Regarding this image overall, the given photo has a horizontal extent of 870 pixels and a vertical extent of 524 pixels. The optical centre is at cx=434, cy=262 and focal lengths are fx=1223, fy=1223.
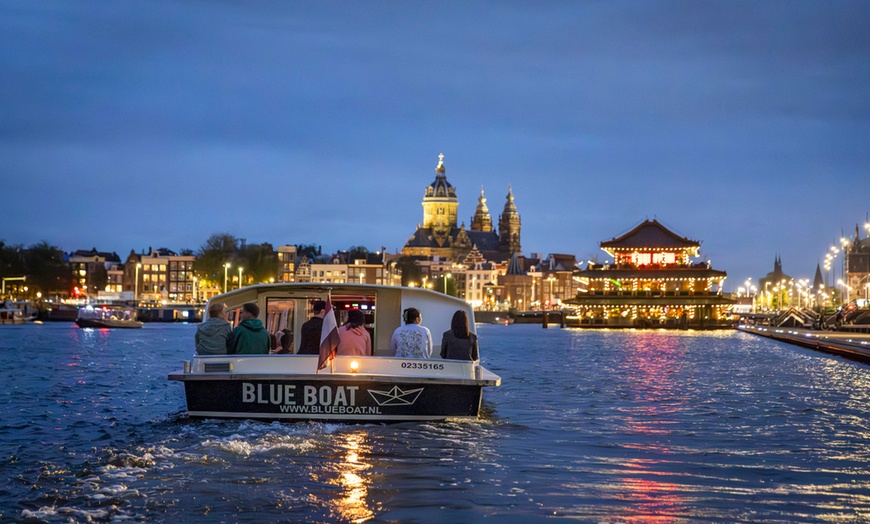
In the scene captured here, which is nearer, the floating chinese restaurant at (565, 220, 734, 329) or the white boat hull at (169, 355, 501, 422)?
the white boat hull at (169, 355, 501, 422)

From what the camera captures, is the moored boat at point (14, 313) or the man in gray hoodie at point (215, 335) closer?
the man in gray hoodie at point (215, 335)

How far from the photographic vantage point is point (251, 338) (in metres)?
19.0

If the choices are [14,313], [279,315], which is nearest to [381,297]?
[279,315]

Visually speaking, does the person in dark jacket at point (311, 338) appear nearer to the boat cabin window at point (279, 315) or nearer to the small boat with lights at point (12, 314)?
the boat cabin window at point (279, 315)

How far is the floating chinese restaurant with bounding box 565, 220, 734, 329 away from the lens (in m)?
141

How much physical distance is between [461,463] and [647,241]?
131 m

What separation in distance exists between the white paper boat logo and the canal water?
401 millimetres

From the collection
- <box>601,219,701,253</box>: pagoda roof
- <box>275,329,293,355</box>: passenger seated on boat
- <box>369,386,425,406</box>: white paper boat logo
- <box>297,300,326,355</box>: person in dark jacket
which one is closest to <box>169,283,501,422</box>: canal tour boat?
<box>369,386,425,406</box>: white paper boat logo

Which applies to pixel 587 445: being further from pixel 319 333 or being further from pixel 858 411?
pixel 858 411

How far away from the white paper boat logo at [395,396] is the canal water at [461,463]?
15.8 inches

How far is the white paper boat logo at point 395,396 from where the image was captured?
60.4 ft

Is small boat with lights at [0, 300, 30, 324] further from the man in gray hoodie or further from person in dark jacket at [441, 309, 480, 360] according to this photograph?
person in dark jacket at [441, 309, 480, 360]

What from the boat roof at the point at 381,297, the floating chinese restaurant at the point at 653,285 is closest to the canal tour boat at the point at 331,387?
the boat roof at the point at 381,297

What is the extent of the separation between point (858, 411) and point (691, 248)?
121011 millimetres
